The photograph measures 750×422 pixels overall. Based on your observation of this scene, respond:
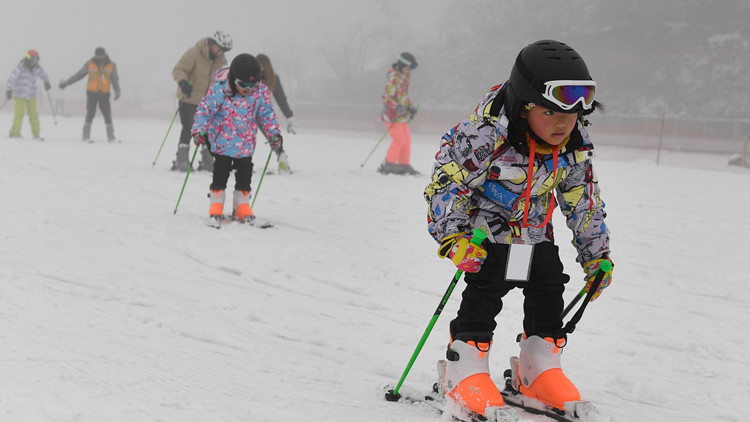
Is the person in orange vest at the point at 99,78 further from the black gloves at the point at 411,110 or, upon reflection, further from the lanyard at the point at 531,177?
the lanyard at the point at 531,177

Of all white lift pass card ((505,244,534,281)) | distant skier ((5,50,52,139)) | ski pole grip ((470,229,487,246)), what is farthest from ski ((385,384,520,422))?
distant skier ((5,50,52,139))

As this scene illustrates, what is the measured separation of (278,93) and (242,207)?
385 cm

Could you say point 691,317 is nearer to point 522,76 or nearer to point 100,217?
point 522,76

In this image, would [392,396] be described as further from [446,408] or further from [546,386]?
[546,386]

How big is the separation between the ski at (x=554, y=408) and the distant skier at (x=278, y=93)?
5.88 meters

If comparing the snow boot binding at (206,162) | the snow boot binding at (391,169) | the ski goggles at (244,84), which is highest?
the ski goggles at (244,84)

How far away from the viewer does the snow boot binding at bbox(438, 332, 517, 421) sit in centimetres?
265

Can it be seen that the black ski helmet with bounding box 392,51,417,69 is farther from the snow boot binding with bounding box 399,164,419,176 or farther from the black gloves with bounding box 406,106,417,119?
the snow boot binding with bounding box 399,164,419,176

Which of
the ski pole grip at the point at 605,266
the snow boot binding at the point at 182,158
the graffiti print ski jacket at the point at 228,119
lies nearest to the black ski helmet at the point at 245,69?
the graffiti print ski jacket at the point at 228,119

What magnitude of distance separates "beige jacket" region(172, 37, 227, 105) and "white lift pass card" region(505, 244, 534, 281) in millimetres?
7371

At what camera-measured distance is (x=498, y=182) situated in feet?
8.60

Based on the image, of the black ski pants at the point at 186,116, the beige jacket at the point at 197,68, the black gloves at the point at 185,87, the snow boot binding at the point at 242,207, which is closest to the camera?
the snow boot binding at the point at 242,207

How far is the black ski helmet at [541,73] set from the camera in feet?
7.97

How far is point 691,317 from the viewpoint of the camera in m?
4.38
